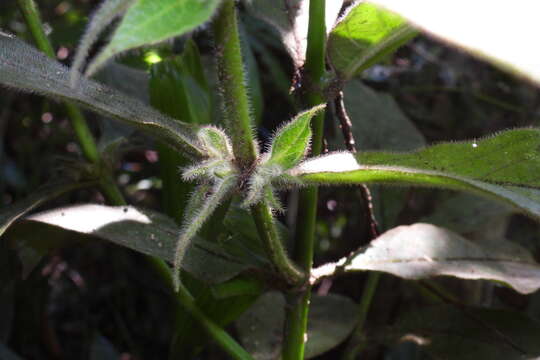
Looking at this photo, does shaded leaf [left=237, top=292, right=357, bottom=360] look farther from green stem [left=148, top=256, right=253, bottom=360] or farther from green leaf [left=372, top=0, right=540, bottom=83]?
green leaf [left=372, top=0, right=540, bottom=83]

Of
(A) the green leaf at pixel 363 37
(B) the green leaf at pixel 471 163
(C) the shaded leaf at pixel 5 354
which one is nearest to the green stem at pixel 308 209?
(A) the green leaf at pixel 363 37

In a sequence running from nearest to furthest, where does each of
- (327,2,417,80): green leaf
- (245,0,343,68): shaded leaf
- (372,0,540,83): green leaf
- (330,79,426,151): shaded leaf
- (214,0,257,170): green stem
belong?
(372,0,540,83): green leaf, (214,0,257,170): green stem, (327,2,417,80): green leaf, (245,0,343,68): shaded leaf, (330,79,426,151): shaded leaf

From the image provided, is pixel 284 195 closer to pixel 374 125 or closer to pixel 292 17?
pixel 374 125

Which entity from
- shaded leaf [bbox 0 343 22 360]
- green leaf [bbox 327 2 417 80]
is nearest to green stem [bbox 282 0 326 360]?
green leaf [bbox 327 2 417 80]

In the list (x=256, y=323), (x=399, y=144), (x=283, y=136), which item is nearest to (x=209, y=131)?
(x=283, y=136)

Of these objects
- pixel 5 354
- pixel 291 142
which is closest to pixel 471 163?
pixel 291 142

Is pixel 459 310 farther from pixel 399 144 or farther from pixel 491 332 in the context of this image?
pixel 399 144
